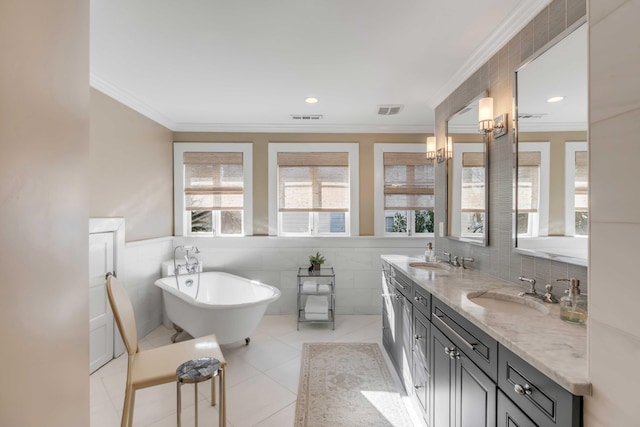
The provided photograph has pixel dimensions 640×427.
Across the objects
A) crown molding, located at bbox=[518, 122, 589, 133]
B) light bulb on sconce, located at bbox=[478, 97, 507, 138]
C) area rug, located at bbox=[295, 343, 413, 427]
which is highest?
light bulb on sconce, located at bbox=[478, 97, 507, 138]

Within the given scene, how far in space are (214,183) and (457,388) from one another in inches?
141

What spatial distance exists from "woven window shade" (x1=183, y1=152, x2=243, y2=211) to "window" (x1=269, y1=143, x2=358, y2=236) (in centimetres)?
50

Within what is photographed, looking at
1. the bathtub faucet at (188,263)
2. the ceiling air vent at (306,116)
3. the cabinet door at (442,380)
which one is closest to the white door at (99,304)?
the bathtub faucet at (188,263)

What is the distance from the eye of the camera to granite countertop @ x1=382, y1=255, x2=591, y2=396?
83 cm

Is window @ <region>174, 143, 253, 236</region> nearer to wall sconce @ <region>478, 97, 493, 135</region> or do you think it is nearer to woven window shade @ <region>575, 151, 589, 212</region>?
wall sconce @ <region>478, 97, 493, 135</region>

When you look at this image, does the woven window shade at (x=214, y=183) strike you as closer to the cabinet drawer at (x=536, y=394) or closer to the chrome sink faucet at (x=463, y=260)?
the chrome sink faucet at (x=463, y=260)

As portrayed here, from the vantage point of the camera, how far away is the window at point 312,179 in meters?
3.99

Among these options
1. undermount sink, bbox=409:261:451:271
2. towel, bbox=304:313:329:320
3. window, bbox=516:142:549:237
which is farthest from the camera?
towel, bbox=304:313:329:320

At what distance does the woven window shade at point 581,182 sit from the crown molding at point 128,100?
3.43 metres

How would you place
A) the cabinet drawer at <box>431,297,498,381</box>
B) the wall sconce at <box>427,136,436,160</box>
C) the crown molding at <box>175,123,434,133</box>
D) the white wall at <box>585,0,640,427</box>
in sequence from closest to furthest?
the white wall at <box>585,0,640,427</box> → the cabinet drawer at <box>431,297,498,381</box> → the wall sconce at <box>427,136,436,160</box> → the crown molding at <box>175,123,434,133</box>

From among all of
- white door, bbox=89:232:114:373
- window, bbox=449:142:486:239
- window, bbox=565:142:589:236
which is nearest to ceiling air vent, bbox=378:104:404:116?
window, bbox=449:142:486:239

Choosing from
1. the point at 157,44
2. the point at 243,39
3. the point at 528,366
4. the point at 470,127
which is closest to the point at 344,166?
the point at 470,127

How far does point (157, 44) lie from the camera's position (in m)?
2.06

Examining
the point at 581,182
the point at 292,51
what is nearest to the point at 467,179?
the point at 581,182
